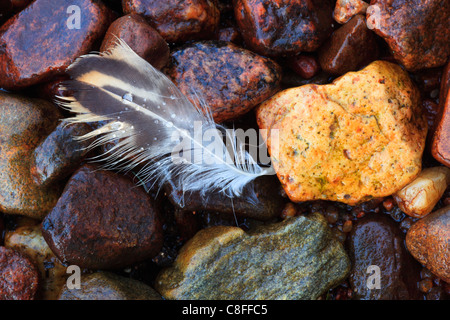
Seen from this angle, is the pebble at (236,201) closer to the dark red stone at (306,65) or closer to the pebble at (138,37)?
the dark red stone at (306,65)

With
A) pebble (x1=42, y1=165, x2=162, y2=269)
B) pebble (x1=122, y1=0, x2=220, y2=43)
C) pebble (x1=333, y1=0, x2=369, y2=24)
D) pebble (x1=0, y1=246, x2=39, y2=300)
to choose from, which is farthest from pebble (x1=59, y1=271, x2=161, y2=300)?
pebble (x1=333, y1=0, x2=369, y2=24)

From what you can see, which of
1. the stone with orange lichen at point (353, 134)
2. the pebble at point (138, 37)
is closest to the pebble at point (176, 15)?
the pebble at point (138, 37)

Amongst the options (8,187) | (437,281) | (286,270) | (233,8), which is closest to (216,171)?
(286,270)

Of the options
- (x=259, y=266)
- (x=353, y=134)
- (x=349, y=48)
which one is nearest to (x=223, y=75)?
(x=349, y=48)

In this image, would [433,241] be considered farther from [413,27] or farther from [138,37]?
[138,37]

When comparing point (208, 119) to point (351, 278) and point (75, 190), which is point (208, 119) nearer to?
point (75, 190)

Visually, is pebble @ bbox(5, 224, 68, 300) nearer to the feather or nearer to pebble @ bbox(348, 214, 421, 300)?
the feather
